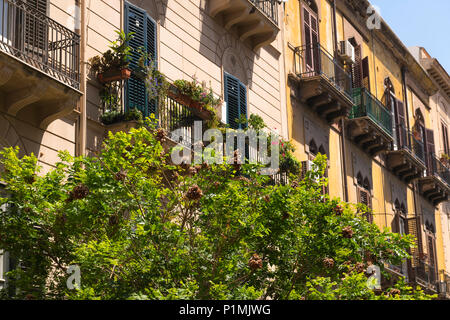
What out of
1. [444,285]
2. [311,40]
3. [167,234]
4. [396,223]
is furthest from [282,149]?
[444,285]

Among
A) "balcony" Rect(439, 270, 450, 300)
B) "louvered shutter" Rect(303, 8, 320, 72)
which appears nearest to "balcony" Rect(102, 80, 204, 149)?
"louvered shutter" Rect(303, 8, 320, 72)

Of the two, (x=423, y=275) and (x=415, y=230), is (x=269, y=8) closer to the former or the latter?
(x=415, y=230)

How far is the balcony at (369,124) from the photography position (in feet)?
79.2

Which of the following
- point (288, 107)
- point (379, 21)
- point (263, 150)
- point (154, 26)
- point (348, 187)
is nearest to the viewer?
point (154, 26)

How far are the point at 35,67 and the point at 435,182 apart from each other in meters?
20.7

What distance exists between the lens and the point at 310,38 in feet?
75.8

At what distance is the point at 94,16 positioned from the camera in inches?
574

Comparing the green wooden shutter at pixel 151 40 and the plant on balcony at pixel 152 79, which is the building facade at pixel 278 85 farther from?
the plant on balcony at pixel 152 79

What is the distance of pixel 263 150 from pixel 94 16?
4912 mm

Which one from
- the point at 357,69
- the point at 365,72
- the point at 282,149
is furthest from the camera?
the point at 365,72

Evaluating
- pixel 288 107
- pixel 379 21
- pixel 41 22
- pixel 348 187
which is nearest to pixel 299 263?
pixel 41 22

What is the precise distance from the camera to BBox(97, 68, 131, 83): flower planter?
14086mm

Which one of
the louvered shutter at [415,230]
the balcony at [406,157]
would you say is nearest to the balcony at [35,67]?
the balcony at [406,157]

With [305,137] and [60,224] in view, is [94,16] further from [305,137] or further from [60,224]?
[305,137]
